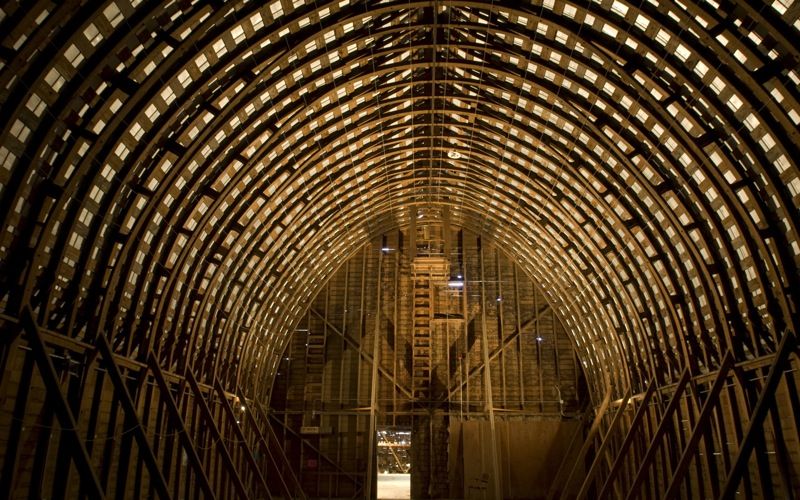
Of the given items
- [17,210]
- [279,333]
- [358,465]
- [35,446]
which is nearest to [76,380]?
[35,446]

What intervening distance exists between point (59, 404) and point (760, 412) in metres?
19.6

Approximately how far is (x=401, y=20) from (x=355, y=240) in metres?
18.1

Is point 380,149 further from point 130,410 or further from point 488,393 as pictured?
point 130,410

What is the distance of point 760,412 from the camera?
19219 millimetres

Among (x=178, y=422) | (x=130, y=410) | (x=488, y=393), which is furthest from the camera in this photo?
(x=488, y=393)

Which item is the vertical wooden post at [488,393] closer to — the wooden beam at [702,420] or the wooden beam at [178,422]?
the wooden beam at [702,420]

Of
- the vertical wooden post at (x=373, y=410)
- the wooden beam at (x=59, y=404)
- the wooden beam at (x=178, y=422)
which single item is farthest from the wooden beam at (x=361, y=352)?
the wooden beam at (x=59, y=404)

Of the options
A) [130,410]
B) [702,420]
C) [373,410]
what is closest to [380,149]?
[373,410]

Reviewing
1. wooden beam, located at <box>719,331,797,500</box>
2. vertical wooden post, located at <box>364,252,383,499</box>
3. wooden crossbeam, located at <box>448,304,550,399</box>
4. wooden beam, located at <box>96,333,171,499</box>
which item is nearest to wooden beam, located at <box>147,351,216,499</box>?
wooden beam, located at <box>96,333,171,499</box>

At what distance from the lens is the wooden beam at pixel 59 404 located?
15523 mm

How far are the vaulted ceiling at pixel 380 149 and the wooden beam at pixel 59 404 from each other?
0.68 meters

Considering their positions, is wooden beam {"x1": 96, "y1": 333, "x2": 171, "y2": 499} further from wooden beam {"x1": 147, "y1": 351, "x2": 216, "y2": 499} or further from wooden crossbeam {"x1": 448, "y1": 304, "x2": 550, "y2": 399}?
wooden crossbeam {"x1": 448, "y1": 304, "x2": 550, "y2": 399}

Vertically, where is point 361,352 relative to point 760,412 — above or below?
above

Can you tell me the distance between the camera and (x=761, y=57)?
52.4 feet
